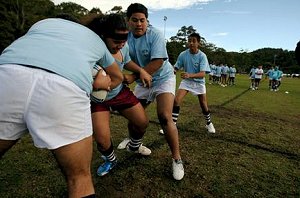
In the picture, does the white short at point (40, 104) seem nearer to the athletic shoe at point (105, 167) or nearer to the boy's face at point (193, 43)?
the athletic shoe at point (105, 167)

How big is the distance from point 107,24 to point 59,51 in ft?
2.67

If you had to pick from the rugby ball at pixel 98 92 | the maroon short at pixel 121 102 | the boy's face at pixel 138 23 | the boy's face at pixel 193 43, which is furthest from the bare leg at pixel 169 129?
the boy's face at pixel 193 43

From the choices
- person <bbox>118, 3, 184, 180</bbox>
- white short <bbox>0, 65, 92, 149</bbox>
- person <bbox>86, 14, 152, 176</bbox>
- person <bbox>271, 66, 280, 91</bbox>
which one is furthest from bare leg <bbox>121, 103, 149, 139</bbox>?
person <bbox>271, 66, 280, 91</bbox>

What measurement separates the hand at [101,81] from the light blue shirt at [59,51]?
0.40 metres

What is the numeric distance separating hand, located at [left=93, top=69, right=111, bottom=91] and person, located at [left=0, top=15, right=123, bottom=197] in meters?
0.45

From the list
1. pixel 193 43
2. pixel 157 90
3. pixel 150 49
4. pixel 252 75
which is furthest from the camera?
pixel 252 75

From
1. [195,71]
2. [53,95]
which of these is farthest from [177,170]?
[195,71]

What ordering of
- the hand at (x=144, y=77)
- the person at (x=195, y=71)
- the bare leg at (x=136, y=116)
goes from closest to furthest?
the hand at (x=144, y=77)
the bare leg at (x=136, y=116)
the person at (x=195, y=71)

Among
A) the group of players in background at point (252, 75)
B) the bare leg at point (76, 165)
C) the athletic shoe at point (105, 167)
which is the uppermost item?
the bare leg at point (76, 165)

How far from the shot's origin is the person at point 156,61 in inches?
151

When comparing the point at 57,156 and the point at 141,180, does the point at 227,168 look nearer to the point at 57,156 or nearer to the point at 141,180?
the point at 141,180

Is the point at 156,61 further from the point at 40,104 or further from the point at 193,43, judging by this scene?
the point at 193,43

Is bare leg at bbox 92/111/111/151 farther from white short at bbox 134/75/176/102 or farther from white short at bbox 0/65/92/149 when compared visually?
white short at bbox 0/65/92/149

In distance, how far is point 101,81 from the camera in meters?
2.48
